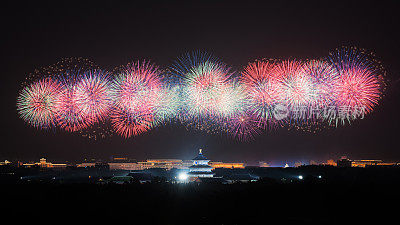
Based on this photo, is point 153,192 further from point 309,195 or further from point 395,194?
point 395,194

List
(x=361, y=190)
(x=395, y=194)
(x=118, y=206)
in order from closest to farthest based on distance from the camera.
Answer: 1. (x=118, y=206)
2. (x=395, y=194)
3. (x=361, y=190)

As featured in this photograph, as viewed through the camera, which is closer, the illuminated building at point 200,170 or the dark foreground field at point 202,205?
the dark foreground field at point 202,205

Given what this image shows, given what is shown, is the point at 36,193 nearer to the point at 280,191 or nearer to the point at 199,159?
the point at 280,191

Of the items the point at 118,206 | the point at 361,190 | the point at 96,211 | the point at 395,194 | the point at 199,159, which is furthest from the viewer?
the point at 199,159

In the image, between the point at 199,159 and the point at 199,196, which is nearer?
the point at 199,196

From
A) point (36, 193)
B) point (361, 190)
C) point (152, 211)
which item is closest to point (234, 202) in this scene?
point (152, 211)

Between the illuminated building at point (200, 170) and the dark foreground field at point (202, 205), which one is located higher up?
the illuminated building at point (200, 170)

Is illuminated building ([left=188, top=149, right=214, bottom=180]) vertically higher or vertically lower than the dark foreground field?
higher

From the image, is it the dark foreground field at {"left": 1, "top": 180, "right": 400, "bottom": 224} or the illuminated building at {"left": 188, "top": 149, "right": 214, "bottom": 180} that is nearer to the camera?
the dark foreground field at {"left": 1, "top": 180, "right": 400, "bottom": 224}
